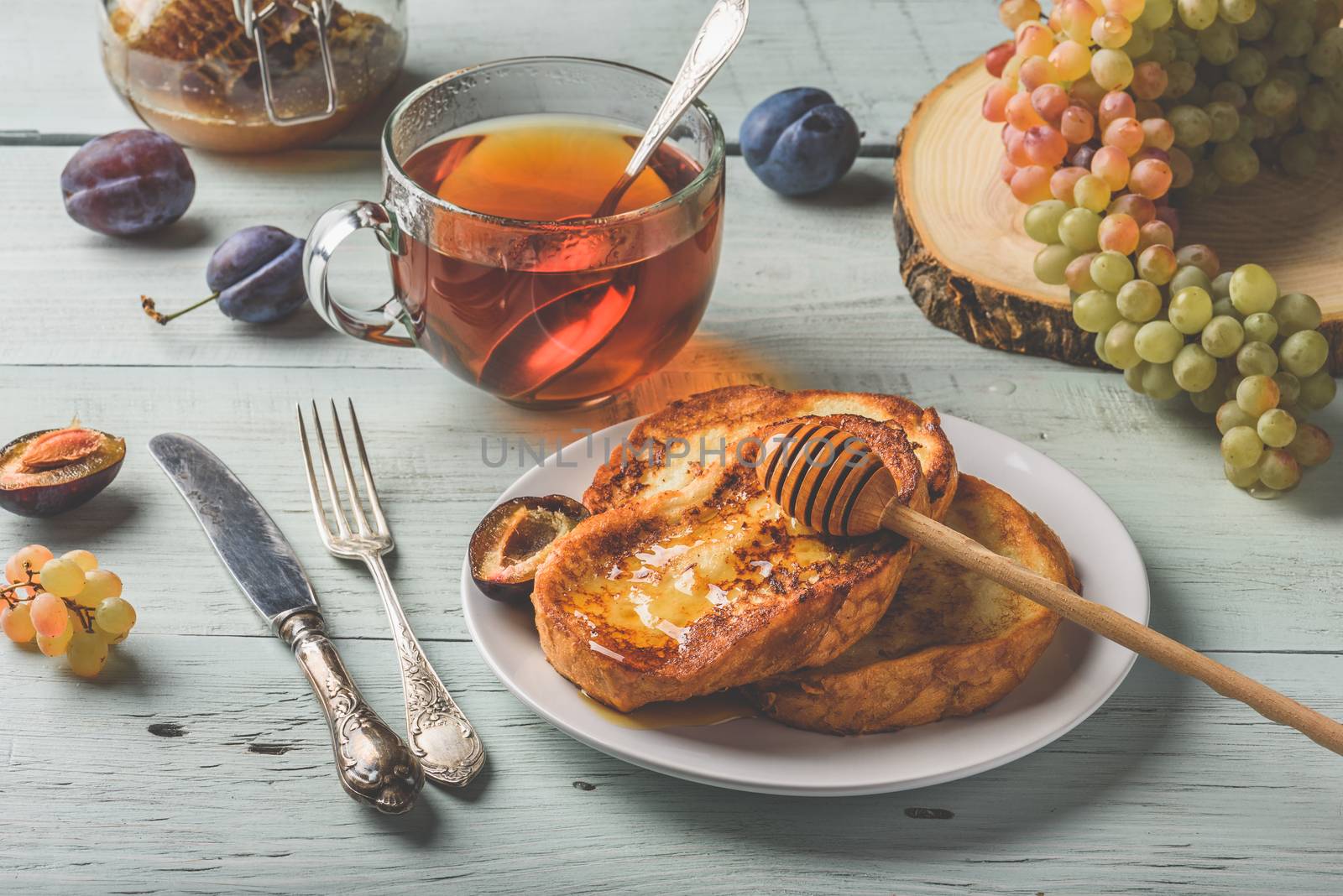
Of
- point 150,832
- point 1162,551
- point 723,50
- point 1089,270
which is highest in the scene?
point 723,50

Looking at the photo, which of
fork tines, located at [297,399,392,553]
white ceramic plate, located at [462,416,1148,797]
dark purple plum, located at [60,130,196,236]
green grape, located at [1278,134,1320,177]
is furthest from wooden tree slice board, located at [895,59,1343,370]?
dark purple plum, located at [60,130,196,236]

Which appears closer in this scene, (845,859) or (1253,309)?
(845,859)

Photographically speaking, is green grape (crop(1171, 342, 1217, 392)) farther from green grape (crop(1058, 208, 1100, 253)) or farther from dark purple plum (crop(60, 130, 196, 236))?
dark purple plum (crop(60, 130, 196, 236))

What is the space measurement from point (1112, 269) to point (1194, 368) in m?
0.15

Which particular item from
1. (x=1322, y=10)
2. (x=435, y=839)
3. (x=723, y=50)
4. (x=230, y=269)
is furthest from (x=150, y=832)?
(x=1322, y=10)

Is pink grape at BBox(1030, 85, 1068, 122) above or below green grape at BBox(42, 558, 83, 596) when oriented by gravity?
above

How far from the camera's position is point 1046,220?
158cm

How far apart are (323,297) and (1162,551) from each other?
103 cm

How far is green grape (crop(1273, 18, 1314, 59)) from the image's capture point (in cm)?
164

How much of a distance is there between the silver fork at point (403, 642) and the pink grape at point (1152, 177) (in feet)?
3.27

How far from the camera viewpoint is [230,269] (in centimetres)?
171

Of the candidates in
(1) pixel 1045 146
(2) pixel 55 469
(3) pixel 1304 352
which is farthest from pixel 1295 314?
(2) pixel 55 469

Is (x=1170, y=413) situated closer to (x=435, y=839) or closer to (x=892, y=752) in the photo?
(x=892, y=752)

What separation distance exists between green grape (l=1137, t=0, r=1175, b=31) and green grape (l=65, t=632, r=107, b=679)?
1.40m
